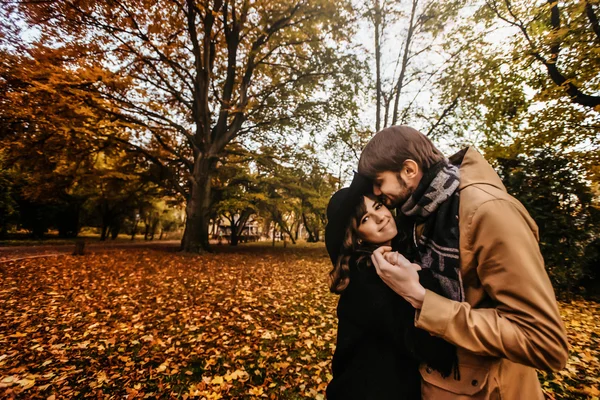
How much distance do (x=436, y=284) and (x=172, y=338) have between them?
5164mm

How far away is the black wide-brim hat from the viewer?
5.94 ft

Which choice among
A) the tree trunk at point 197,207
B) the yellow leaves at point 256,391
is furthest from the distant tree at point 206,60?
the yellow leaves at point 256,391

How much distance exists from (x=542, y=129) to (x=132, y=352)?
11029mm

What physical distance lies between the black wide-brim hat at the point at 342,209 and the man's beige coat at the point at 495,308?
24.3 inches

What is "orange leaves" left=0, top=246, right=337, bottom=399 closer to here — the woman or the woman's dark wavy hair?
the woman

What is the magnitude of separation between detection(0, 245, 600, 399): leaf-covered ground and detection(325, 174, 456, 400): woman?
8.15 feet

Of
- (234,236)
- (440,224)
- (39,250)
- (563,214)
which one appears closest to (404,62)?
(563,214)

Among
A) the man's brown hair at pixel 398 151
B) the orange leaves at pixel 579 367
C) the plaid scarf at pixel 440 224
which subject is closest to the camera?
the plaid scarf at pixel 440 224

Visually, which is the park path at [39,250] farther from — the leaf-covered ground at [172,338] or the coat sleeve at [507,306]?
the coat sleeve at [507,306]

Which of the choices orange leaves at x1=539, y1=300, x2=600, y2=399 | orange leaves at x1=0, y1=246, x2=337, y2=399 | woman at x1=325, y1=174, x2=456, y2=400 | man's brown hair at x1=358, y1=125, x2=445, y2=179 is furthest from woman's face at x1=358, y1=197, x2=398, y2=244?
orange leaves at x1=539, y1=300, x2=600, y2=399

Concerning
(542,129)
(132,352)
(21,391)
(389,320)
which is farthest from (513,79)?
(21,391)

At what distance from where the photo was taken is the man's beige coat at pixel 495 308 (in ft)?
3.22

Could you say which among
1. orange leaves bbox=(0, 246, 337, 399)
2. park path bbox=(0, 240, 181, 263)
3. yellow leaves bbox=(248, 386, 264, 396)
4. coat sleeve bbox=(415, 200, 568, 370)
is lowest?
yellow leaves bbox=(248, 386, 264, 396)

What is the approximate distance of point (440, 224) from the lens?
1.30 m
